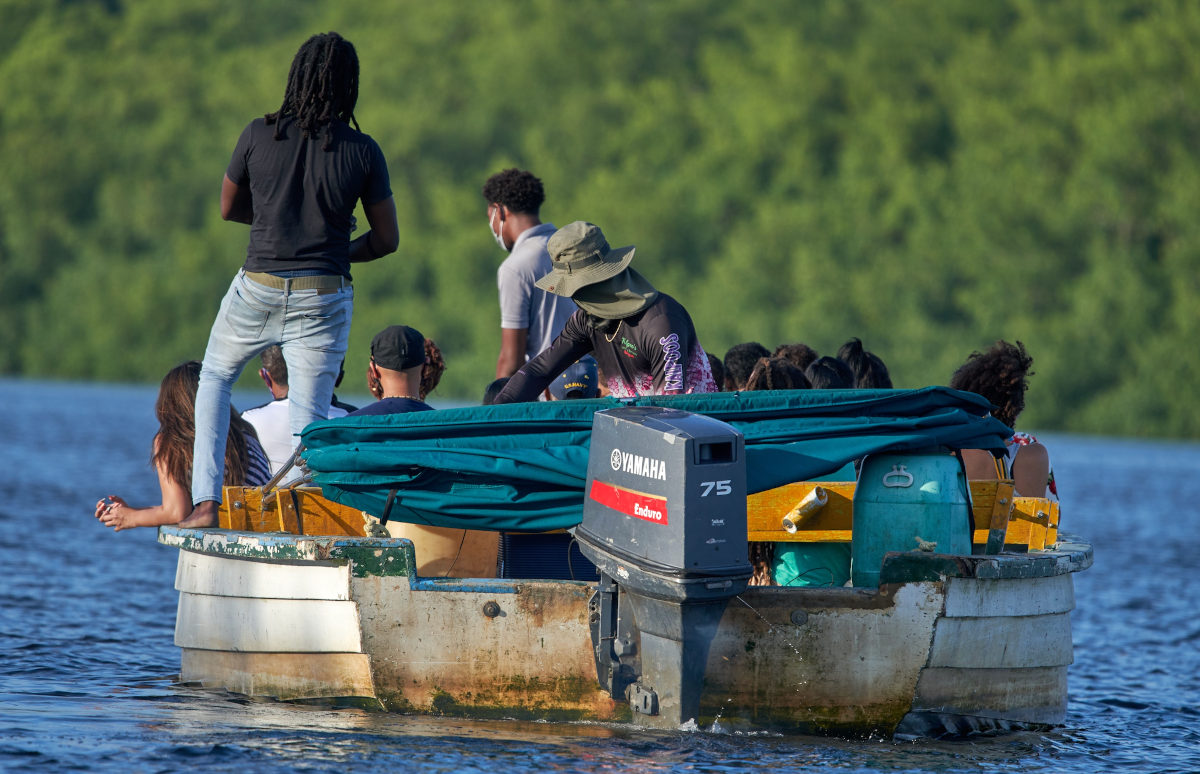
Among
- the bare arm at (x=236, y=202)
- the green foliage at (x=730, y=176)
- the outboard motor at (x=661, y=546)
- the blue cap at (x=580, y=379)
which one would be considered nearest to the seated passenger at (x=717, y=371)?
the blue cap at (x=580, y=379)

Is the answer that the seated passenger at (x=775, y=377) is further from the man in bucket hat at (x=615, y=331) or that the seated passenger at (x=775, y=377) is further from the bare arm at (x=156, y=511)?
the bare arm at (x=156, y=511)

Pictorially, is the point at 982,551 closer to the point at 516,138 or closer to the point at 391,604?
the point at 391,604

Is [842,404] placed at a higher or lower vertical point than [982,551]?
higher

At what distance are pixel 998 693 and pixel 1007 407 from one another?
135cm

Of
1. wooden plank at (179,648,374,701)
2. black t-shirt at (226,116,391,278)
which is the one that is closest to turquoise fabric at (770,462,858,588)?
wooden plank at (179,648,374,701)

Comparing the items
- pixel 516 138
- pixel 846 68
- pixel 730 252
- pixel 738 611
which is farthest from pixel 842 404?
pixel 516 138

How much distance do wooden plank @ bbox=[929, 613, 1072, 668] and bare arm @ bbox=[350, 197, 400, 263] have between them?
253 cm

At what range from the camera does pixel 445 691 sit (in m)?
5.69

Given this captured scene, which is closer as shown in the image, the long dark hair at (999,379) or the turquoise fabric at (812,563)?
the turquoise fabric at (812,563)

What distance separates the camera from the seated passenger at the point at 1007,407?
265 inches

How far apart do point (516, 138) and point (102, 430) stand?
19.5 metres

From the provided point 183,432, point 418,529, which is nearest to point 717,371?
point 418,529

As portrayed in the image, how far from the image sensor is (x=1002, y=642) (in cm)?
586

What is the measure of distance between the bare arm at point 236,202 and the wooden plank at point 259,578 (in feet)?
4.31
